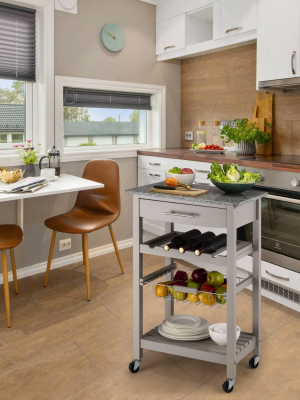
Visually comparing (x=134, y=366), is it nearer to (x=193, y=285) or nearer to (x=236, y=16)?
(x=193, y=285)

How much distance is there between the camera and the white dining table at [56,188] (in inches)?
91.5

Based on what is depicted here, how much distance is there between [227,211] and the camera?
164 cm

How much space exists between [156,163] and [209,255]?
1.97 meters

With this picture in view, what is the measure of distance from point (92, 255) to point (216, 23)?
7.62 feet

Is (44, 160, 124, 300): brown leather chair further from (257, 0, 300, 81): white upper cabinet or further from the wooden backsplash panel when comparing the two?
(257, 0, 300, 81): white upper cabinet

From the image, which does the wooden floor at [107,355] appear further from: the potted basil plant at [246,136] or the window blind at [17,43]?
the window blind at [17,43]

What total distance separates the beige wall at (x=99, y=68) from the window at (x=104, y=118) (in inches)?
7.0

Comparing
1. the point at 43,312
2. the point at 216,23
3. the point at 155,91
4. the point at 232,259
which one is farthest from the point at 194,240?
the point at 155,91

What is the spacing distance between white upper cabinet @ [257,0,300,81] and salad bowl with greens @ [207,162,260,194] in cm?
119

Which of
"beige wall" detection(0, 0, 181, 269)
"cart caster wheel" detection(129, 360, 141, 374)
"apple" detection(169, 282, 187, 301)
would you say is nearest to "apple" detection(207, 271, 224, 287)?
"apple" detection(169, 282, 187, 301)

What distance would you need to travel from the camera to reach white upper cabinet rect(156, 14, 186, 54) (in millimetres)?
3525

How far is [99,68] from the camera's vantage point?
3.44 m

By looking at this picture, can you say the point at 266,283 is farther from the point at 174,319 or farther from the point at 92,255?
the point at 92,255

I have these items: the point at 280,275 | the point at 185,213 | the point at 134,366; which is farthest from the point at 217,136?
the point at 134,366
